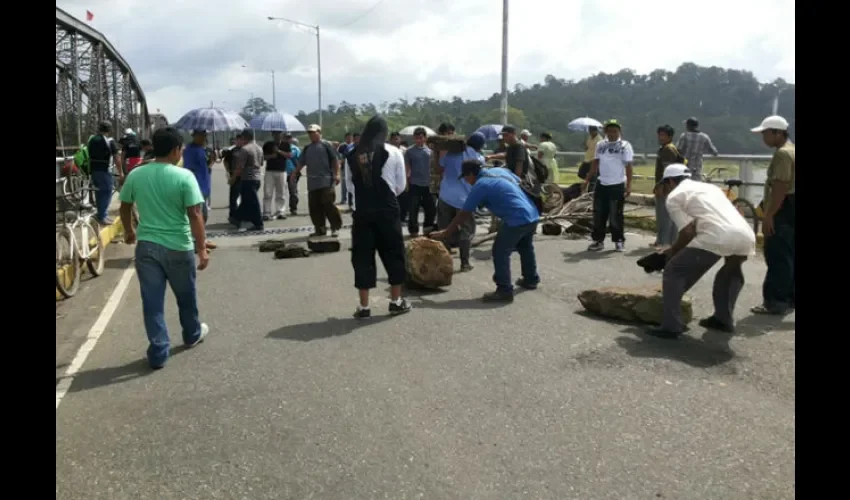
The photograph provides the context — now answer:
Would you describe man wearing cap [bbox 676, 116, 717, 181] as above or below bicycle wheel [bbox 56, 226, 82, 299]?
above

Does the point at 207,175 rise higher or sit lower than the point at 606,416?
higher

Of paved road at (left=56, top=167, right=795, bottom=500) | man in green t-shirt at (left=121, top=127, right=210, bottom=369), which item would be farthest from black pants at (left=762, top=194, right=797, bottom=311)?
man in green t-shirt at (left=121, top=127, right=210, bottom=369)

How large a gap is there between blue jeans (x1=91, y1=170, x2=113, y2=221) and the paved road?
21.7 feet

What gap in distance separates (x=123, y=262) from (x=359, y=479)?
8.48m

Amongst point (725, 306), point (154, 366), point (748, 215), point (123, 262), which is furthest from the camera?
point (748, 215)

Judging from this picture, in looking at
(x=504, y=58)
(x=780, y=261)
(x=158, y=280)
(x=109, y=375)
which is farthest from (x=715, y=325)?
(x=504, y=58)

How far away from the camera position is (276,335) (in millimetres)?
6477

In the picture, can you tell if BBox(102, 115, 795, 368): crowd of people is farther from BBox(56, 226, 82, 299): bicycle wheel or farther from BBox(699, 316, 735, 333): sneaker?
BBox(56, 226, 82, 299): bicycle wheel

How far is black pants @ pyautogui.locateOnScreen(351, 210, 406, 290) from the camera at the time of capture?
6.98m

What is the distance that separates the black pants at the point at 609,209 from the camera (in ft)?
34.6

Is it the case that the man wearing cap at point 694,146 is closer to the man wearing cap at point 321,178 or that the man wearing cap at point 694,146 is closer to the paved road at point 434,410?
the paved road at point 434,410

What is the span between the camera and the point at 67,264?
852cm
